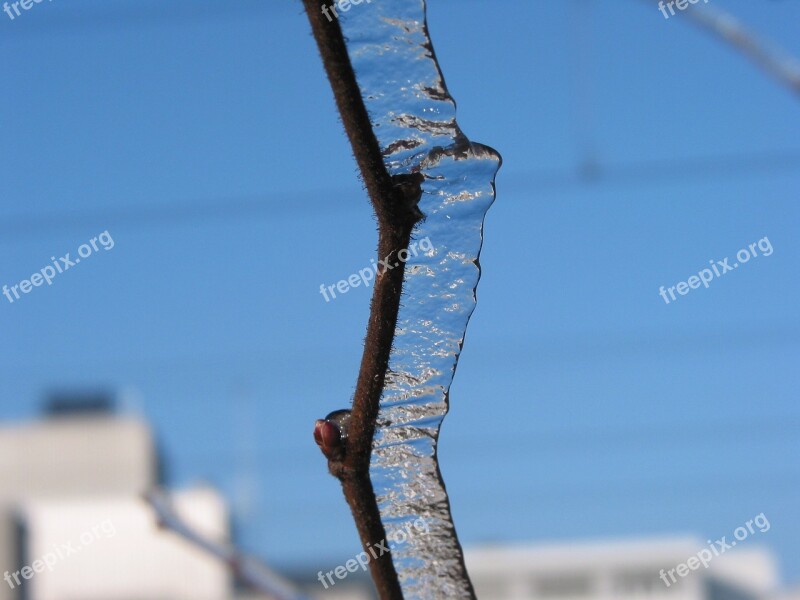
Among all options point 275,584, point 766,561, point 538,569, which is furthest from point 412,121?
point 766,561

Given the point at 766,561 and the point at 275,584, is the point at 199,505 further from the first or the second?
the point at 766,561

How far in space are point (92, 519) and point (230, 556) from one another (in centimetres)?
2103

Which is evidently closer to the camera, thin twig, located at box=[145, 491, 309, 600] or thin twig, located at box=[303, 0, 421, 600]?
thin twig, located at box=[303, 0, 421, 600]

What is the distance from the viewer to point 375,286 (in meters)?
0.67

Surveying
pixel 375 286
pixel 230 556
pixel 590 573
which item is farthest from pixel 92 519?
pixel 375 286

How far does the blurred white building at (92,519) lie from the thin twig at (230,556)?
463 inches

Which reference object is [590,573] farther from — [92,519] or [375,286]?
[375,286]

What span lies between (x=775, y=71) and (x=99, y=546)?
2159 cm

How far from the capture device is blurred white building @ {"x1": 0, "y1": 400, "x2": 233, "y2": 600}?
19.2m

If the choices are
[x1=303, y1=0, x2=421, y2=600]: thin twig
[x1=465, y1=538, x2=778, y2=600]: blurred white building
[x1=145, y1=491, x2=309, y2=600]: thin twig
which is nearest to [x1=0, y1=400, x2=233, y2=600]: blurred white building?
[x1=465, y1=538, x2=778, y2=600]: blurred white building

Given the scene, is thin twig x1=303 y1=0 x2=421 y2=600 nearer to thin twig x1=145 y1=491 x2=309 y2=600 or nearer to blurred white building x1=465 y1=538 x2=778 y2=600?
thin twig x1=145 y1=491 x2=309 y2=600

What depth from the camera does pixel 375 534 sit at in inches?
29.1

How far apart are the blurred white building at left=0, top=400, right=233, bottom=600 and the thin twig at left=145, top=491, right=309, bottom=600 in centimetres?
1176

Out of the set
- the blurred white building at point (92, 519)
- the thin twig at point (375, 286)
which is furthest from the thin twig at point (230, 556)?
the blurred white building at point (92, 519)
